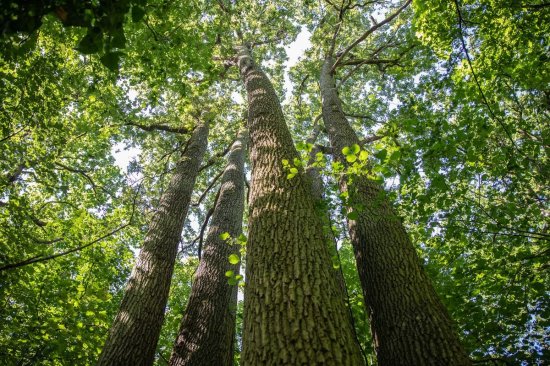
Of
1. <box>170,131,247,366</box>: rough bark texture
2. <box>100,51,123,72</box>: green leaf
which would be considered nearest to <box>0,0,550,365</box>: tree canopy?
<box>100,51,123,72</box>: green leaf

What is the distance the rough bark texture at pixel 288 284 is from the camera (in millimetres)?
1832

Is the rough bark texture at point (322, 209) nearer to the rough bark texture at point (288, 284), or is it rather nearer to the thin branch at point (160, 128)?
the rough bark texture at point (288, 284)

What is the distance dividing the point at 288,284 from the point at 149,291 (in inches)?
129

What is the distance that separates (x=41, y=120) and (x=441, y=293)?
6288 millimetres

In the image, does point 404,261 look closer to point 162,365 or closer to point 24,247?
point 162,365

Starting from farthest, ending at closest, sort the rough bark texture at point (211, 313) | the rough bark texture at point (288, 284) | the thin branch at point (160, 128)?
the thin branch at point (160, 128) < the rough bark texture at point (211, 313) < the rough bark texture at point (288, 284)

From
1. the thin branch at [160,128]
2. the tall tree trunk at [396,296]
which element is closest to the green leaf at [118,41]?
the tall tree trunk at [396,296]

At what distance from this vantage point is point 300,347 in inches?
71.1

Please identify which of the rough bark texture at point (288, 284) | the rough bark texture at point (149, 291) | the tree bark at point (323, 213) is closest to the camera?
the rough bark texture at point (288, 284)

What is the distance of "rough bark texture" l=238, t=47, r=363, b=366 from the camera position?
6.01 feet

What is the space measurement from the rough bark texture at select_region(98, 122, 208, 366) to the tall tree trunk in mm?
3018

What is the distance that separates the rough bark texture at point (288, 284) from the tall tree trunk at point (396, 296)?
74 cm

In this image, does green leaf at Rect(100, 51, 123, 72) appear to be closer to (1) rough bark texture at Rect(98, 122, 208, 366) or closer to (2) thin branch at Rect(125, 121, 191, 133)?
(1) rough bark texture at Rect(98, 122, 208, 366)

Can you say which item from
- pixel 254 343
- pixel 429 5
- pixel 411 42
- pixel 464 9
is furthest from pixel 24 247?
pixel 411 42
